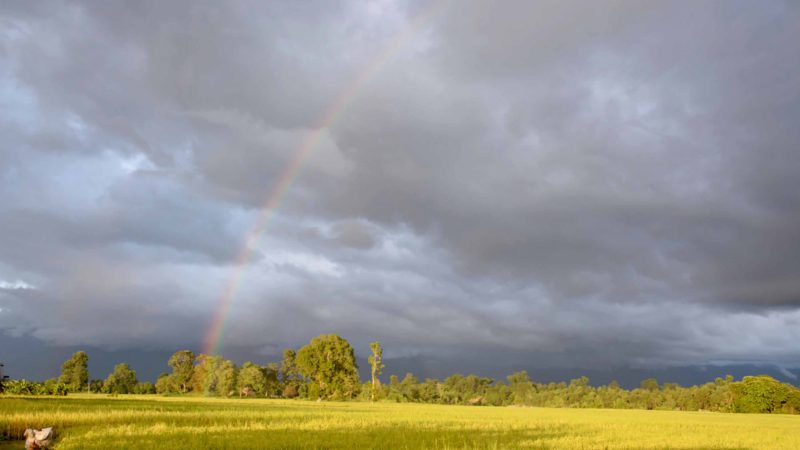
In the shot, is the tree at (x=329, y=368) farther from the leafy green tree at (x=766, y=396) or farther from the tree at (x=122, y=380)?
the leafy green tree at (x=766, y=396)

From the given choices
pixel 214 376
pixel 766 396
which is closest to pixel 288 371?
pixel 214 376

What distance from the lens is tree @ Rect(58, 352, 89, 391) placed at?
167 metres

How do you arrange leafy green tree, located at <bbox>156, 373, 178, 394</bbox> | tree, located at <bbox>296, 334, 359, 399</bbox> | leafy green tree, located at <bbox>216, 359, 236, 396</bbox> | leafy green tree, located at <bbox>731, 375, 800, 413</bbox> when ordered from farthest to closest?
leafy green tree, located at <bbox>156, 373, 178, 394</bbox> < leafy green tree, located at <bbox>216, 359, 236, 396</bbox> < tree, located at <bbox>296, 334, 359, 399</bbox> < leafy green tree, located at <bbox>731, 375, 800, 413</bbox>

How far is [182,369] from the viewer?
190m

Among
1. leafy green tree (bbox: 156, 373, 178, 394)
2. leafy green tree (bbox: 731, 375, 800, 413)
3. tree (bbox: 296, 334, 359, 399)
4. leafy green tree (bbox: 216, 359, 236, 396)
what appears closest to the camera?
leafy green tree (bbox: 731, 375, 800, 413)

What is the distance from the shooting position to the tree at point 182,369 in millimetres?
188750

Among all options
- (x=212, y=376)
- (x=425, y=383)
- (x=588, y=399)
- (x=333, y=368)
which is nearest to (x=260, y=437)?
(x=333, y=368)

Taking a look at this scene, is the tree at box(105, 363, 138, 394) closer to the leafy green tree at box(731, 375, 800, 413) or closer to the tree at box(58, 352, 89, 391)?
the tree at box(58, 352, 89, 391)

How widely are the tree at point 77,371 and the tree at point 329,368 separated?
249ft

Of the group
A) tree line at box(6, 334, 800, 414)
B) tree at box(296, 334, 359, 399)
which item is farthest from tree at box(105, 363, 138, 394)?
tree at box(296, 334, 359, 399)

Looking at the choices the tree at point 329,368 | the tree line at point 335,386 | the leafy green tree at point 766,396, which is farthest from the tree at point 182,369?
the leafy green tree at point 766,396

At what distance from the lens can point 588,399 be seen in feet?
601

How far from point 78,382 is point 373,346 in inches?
3691

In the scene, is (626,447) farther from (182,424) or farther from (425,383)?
(425,383)
